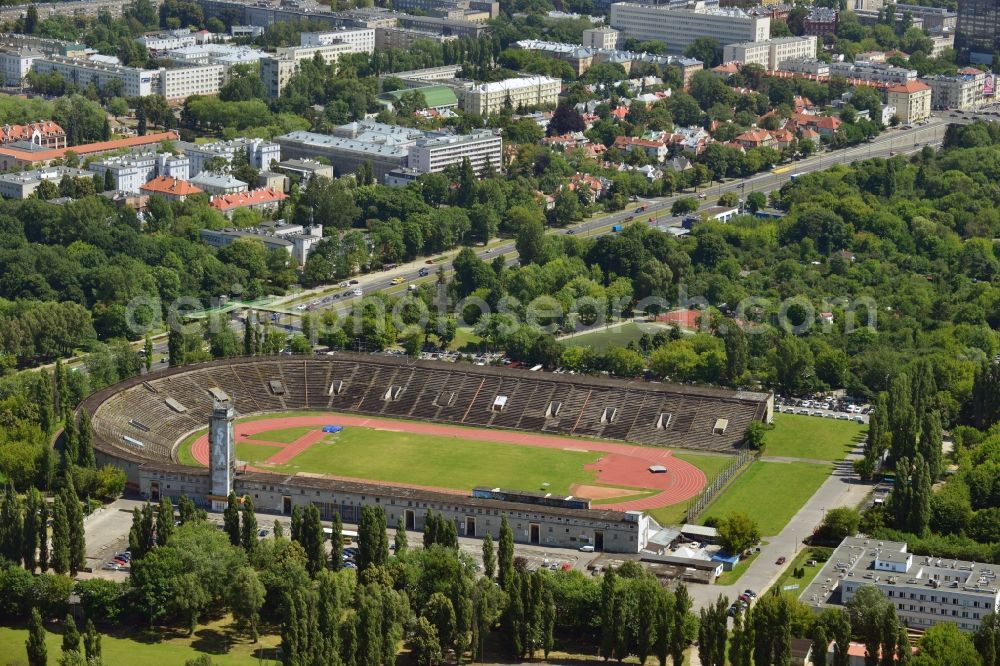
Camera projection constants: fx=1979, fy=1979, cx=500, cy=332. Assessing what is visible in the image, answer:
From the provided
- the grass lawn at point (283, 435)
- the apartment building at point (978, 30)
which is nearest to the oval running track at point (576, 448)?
the grass lawn at point (283, 435)

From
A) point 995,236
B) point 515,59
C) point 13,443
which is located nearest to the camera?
point 13,443

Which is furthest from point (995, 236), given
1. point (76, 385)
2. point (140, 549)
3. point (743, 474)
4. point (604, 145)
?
point (140, 549)

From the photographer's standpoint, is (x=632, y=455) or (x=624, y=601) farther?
(x=632, y=455)

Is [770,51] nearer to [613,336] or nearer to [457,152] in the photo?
[457,152]

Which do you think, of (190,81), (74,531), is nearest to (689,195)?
(190,81)

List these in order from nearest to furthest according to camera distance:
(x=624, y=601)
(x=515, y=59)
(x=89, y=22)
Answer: (x=624, y=601) → (x=515, y=59) → (x=89, y=22)

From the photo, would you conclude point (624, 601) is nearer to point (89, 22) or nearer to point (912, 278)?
point (912, 278)

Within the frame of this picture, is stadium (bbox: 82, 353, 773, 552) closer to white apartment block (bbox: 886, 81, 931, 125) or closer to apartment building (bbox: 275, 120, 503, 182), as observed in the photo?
apartment building (bbox: 275, 120, 503, 182)
